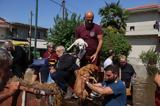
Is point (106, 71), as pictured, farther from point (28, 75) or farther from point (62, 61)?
point (28, 75)

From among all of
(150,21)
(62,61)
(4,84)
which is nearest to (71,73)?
(62,61)

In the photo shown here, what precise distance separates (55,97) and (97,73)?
1.12 meters

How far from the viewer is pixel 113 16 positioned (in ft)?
173

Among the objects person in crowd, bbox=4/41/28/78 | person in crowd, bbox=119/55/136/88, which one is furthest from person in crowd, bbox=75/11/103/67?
person in crowd, bbox=4/41/28/78

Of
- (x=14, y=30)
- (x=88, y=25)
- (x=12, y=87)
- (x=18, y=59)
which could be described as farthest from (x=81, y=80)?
(x=14, y=30)

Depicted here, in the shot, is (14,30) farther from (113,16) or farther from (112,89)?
(112,89)

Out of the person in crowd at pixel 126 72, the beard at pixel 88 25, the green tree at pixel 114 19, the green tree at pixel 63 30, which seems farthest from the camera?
the green tree at pixel 114 19

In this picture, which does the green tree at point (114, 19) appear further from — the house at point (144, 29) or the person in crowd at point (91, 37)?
the person in crowd at point (91, 37)

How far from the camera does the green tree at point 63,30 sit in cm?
3469

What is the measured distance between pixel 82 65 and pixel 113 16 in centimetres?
4384

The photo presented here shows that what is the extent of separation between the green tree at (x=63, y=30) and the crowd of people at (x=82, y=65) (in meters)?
20.5

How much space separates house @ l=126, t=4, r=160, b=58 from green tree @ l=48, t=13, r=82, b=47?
21708 mm

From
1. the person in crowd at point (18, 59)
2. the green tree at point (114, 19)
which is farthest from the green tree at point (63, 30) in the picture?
the person in crowd at point (18, 59)

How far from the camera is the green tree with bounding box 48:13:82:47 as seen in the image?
34688mm
